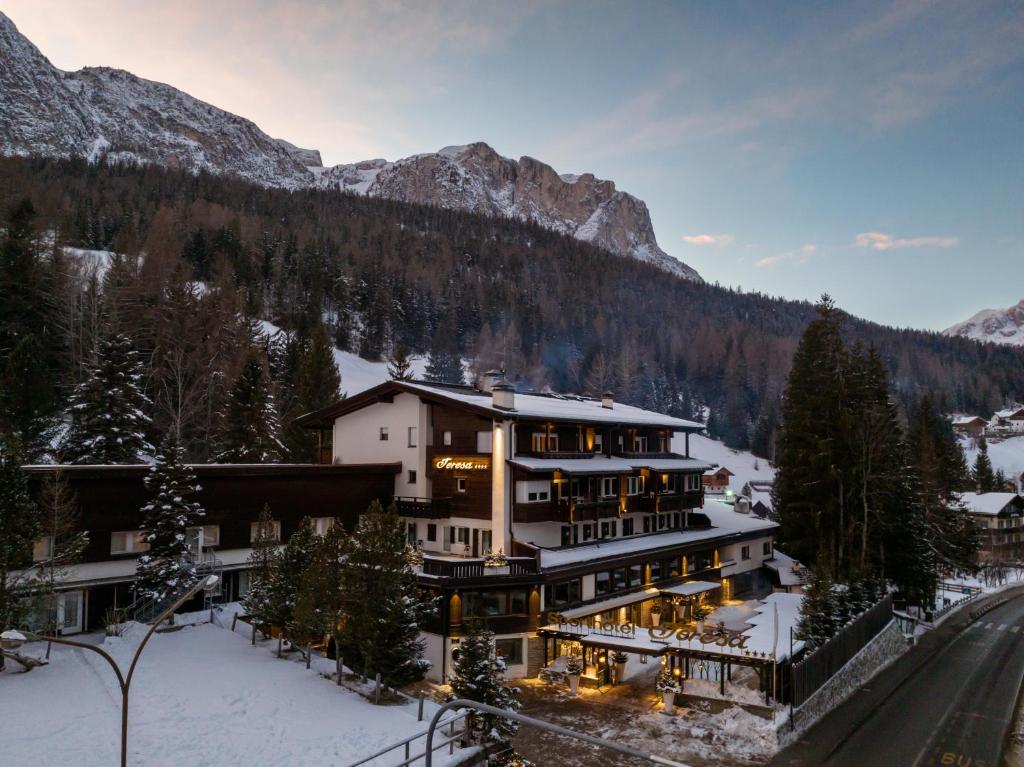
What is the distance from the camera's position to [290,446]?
181 feet

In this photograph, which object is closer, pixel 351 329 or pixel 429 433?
pixel 429 433

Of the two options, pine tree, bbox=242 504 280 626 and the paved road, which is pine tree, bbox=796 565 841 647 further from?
pine tree, bbox=242 504 280 626

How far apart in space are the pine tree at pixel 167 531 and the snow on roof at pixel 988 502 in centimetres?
9396

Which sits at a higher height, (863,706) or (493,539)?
(493,539)

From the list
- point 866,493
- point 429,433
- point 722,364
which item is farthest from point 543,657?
point 722,364

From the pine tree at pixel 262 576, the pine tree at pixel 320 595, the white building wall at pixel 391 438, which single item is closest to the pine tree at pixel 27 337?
the white building wall at pixel 391 438

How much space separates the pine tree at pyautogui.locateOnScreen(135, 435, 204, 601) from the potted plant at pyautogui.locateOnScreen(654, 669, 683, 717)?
71.3 ft

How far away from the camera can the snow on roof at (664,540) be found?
3594 cm

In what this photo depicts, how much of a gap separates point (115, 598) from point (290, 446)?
25.0m

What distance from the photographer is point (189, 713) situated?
21125 millimetres

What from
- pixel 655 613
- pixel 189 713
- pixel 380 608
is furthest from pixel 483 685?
pixel 655 613

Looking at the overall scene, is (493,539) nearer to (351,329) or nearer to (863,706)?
(863,706)

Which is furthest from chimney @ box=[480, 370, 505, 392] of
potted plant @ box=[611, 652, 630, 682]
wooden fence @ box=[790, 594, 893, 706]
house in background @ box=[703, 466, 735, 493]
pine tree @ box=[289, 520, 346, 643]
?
house in background @ box=[703, 466, 735, 493]

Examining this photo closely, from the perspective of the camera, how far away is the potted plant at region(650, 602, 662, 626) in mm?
40094
